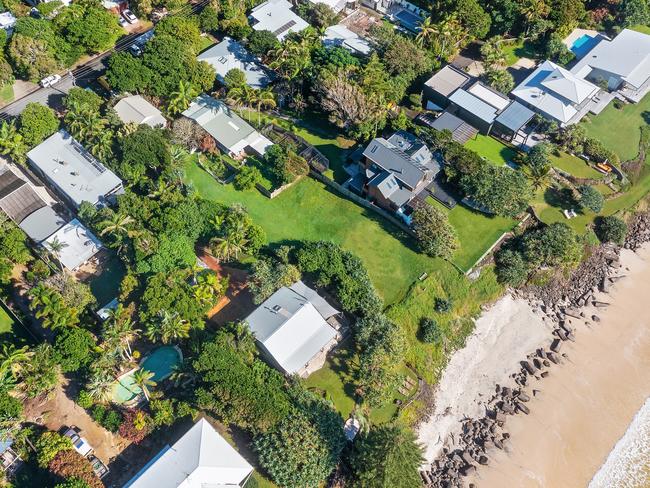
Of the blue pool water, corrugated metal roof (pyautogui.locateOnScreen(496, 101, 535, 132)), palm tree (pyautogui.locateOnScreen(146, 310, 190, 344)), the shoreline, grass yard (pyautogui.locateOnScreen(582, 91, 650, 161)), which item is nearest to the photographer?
palm tree (pyautogui.locateOnScreen(146, 310, 190, 344))

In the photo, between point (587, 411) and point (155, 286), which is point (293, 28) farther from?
point (587, 411)

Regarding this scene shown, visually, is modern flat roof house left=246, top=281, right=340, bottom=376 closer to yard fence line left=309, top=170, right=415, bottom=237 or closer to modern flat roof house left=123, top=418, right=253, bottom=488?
modern flat roof house left=123, top=418, right=253, bottom=488

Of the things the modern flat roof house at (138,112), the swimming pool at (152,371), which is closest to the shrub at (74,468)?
the swimming pool at (152,371)

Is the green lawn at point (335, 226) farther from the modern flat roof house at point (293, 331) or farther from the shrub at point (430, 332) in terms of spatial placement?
the modern flat roof house at point (293, 331)

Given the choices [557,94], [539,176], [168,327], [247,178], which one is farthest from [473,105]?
[168,327]

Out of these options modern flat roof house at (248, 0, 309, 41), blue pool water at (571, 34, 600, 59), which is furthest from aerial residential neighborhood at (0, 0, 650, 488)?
modern flat roof house at (248, 0, 309, 41)

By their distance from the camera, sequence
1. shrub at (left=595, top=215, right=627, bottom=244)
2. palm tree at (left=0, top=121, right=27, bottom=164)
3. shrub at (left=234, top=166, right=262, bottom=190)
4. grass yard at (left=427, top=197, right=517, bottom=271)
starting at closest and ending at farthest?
grass yard at (left=427, top=197, right=517, bottom=271)
palm tree at (left=0, top=121, right=27, bottom=164)
shrub at (left=234, top=166, right=262, bottom=190)
shrub at (left=595, top=215, right=627, bottom=244)
